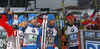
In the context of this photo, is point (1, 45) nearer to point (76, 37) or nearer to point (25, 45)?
point (25, 45)

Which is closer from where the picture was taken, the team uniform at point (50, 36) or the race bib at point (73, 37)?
the team uniform at point (50, 36)

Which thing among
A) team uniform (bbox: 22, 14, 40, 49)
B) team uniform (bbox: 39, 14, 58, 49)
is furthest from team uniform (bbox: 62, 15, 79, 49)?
team uniform (bbox: 22, 14, 40, 49)

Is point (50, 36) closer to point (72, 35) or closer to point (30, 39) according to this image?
point (30, 39)

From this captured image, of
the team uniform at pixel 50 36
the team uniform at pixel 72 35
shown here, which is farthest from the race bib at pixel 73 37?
the team uniform at pixel 50 36

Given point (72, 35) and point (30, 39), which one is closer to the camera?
point (30, 39)

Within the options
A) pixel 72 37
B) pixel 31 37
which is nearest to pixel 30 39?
pixel 31 37

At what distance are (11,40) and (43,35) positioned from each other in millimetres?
860

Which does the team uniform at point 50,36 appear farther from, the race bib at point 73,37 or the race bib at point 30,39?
the race bib at point 73,37

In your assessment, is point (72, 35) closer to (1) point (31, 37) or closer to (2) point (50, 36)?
(2) point (50, 36)

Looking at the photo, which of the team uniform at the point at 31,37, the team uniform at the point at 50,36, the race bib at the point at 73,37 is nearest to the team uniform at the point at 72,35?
the race bib at the point at 73,37

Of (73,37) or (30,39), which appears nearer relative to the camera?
(30,39)

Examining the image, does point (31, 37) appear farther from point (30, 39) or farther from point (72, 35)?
point (72, 35)

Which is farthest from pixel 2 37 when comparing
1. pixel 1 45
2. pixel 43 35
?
pixel 43 35

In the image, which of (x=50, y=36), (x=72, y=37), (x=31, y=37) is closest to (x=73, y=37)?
(x=72, y=37)
